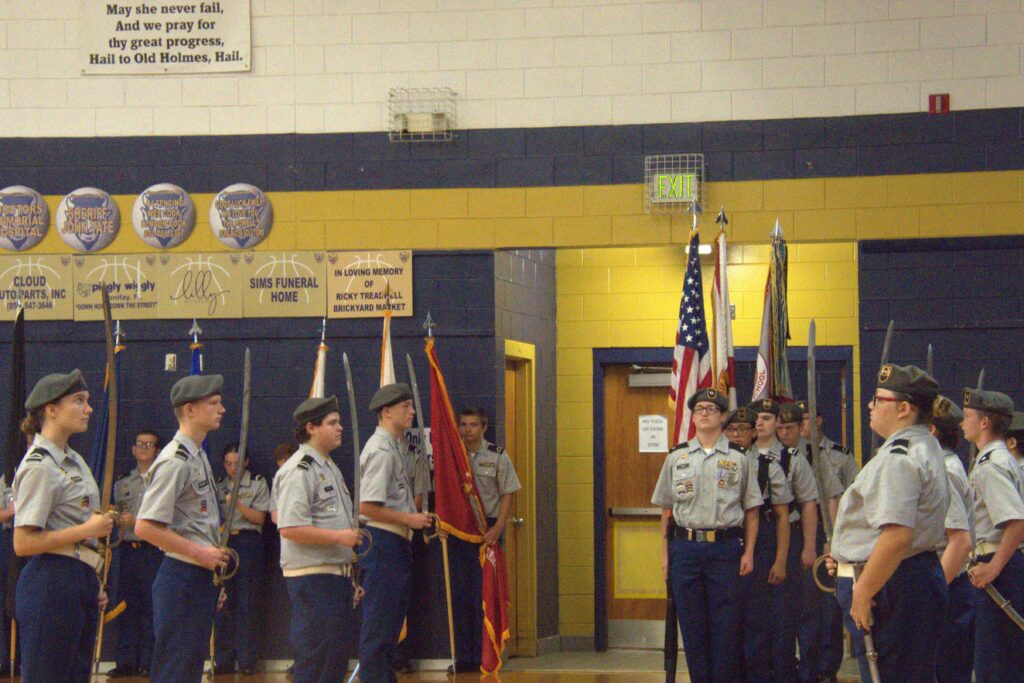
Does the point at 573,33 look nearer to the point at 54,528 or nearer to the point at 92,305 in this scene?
the point at 92,305

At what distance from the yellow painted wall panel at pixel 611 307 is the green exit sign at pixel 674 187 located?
1.44m

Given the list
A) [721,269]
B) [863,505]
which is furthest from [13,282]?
[863,505]

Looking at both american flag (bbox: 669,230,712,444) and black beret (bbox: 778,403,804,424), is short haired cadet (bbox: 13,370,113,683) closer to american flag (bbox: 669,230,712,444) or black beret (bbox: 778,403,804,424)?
american flag (bbox: 669,230,712,444)

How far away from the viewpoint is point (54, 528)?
498 cm

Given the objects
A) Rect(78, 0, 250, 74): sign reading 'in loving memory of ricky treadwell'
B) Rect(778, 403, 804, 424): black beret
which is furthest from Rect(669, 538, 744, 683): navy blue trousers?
Rect(78, 0, 250, 74): sign reading 'in loving memory of ricky treadwell'

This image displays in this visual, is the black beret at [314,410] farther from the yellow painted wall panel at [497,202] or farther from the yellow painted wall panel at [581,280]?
the yellow painted wall panel at [581,280]

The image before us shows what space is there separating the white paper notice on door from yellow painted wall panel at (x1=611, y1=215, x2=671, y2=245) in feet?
5.75

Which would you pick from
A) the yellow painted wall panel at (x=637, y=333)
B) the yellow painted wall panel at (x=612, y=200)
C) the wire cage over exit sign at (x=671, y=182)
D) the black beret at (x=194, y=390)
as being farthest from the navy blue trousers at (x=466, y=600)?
the black beret at (x=194, y=390)

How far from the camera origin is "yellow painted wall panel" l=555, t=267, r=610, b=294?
30.4ft

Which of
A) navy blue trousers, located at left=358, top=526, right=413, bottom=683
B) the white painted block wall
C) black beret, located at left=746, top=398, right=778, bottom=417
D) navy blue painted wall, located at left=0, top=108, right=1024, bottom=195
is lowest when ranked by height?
navy blue trousers, located at left=358, top=526, right=413, bottom=683

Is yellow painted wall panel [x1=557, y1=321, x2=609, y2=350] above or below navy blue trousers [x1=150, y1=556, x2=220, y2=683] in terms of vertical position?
above

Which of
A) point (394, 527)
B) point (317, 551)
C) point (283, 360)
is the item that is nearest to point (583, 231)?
point (283, 360)

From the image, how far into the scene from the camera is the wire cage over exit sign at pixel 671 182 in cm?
784

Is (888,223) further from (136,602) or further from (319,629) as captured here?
(136,602)
